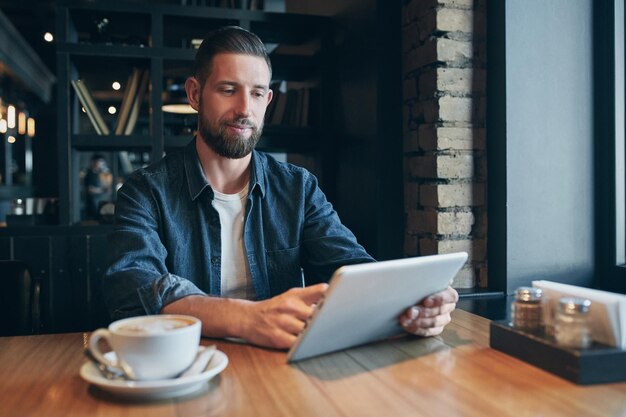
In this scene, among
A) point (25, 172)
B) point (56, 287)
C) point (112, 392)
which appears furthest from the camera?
point (25, 172)

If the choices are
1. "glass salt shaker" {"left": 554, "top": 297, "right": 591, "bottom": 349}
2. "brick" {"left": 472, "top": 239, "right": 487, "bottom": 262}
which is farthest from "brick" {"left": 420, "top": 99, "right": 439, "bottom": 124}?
"glass salt shaker" {"left": 554, "top": 297, "right": 591, "bottom": 349}

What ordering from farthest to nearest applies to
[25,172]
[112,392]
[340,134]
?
[25,172]
[340,134]
[112,392]

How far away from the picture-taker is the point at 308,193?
5.82 ft

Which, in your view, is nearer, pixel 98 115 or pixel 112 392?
pixel 112 392

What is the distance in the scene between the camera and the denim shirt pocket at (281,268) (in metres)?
1.67

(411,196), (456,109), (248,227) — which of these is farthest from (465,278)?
(248,227)

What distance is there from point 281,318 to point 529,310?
42cm

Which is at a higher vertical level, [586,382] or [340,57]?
[340,57]

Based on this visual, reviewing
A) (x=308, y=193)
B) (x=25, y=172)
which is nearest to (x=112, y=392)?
(x=308, y=193)

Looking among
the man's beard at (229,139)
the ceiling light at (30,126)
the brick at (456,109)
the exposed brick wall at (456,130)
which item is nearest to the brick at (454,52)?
the exposed brick wall at (456,130)

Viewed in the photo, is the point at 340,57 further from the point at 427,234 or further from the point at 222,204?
the point at 222,204

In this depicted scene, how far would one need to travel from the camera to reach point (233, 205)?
5.48 ft

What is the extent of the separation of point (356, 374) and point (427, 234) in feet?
4.65

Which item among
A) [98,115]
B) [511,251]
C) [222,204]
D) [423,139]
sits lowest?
[511,251]
